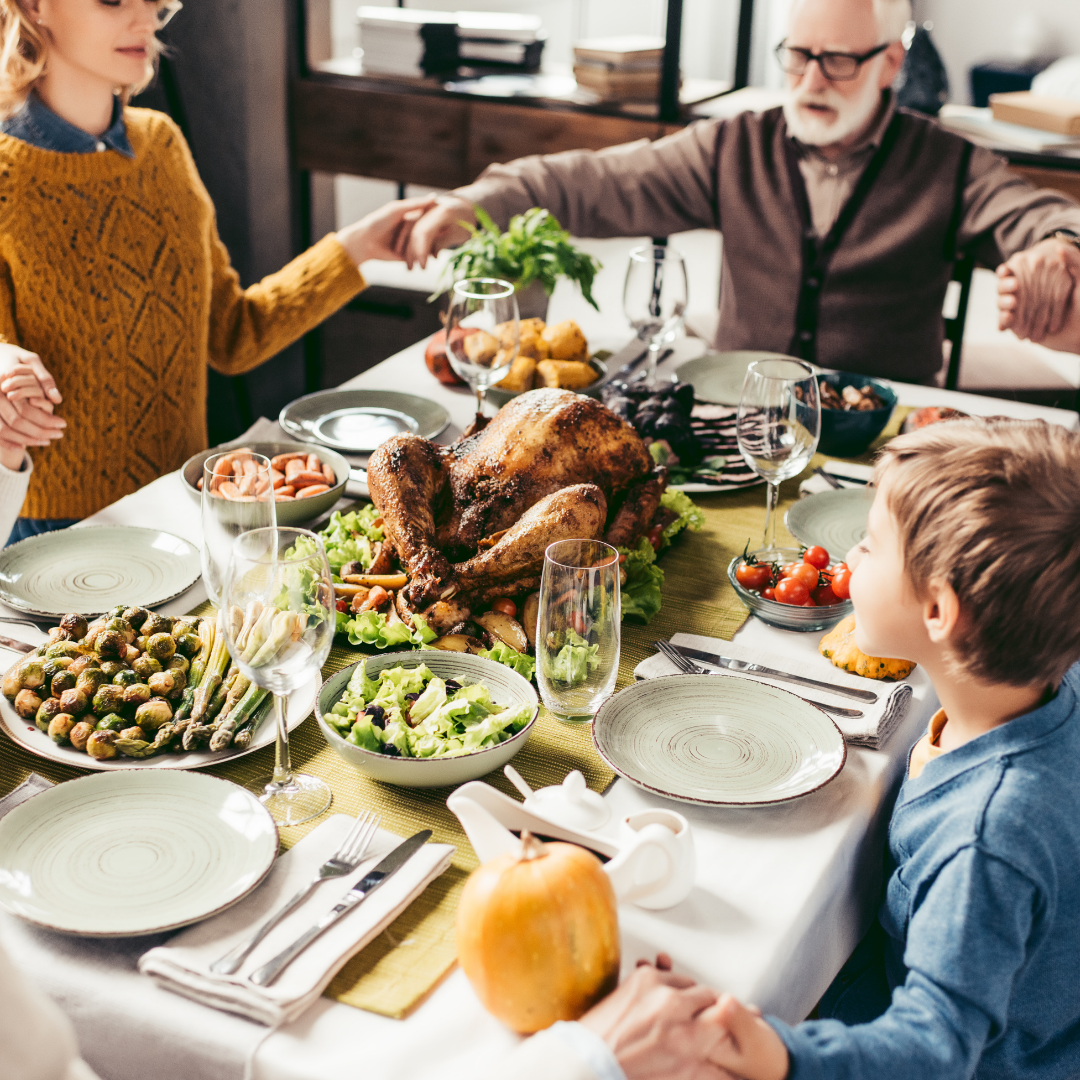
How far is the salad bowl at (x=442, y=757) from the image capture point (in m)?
1.16

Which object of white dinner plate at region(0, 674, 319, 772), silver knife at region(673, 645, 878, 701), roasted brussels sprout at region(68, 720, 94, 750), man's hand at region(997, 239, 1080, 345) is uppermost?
man's hand at region(997, 239, 1080, 345)

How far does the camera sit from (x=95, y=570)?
1620mm

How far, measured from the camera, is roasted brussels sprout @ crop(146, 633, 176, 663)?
1314 mm

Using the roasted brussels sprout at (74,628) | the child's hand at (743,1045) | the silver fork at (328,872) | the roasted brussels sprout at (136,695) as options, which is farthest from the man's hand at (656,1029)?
the roasted brussels sprout at (74,628)

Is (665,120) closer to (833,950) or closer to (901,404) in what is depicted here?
(901,404)

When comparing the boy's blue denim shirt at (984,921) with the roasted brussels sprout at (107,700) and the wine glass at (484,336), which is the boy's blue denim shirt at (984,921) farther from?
the wine glass at (484,336)

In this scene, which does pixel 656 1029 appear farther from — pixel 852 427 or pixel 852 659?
pixel 852 427

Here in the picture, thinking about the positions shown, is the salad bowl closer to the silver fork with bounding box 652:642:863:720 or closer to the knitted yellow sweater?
the silver fork with bounding box 652:642:863:720

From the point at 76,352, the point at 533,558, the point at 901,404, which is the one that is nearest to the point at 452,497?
the point at 533,558

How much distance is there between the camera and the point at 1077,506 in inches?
42.2

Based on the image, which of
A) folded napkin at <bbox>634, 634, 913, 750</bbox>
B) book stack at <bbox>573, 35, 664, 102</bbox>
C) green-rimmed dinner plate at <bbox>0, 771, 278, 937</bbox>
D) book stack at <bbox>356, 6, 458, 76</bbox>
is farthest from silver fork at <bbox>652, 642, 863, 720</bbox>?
book stack at <bbox>356, 6, 458, 76</bbox>

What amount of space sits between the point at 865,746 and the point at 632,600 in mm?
396

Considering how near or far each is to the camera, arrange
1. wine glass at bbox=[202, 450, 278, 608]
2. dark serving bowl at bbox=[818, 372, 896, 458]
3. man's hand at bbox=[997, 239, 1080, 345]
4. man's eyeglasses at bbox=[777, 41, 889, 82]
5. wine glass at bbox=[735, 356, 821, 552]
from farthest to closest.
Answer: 1. man's eyeglasses at bbox=[777, 41, 889, 82]
2. man's hand at bbox=[997, 239, 1080, 345]
3. dark serving bowl at bbox=[818, 372, 896, 458]
4. wine glass at bbox=[735, 356, 821, 552]
5. wine glass at bbox=[202, 450, 278, 608]

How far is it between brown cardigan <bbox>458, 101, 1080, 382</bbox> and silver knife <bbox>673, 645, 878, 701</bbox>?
5.42 ft
